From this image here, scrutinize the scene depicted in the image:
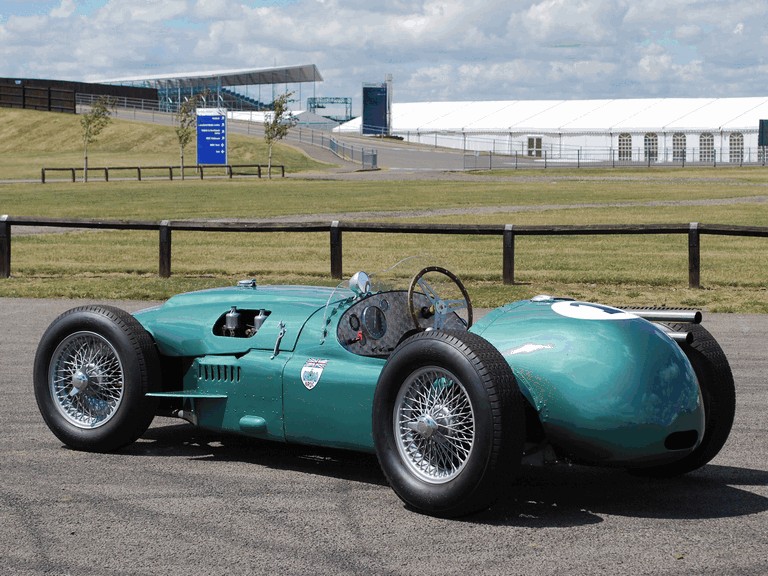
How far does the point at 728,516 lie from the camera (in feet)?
18.5

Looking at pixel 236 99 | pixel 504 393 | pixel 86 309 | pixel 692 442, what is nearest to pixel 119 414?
pixel 86 309

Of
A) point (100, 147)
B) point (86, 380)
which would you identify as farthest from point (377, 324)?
point (100, 147)

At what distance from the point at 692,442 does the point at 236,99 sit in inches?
5775

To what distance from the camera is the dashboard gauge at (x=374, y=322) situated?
639cm

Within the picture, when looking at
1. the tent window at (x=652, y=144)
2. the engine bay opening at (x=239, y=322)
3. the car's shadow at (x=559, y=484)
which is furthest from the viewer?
the tent window at (x=652, y=144)

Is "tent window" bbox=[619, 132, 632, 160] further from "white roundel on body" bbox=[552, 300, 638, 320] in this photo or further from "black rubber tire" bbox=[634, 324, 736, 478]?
"white roundel on body" bbox=[552, 300, 638, 320]

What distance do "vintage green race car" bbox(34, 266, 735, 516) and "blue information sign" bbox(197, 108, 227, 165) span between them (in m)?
62.9

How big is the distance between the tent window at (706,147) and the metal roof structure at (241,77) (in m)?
55.7

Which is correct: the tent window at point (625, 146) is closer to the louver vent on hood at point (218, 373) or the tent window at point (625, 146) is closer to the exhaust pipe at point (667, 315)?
the exhaust pipe at point (667, 315)

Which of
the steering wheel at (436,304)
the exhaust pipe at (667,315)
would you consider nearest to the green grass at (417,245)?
the steering wheel at (436,304)

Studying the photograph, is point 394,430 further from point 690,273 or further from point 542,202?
point 542,202

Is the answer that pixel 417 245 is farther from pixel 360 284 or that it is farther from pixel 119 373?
pixel 360 284

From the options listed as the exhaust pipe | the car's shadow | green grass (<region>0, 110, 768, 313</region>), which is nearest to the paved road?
the car's shadow

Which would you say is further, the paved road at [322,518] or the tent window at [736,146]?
the tent window at [736,146]
